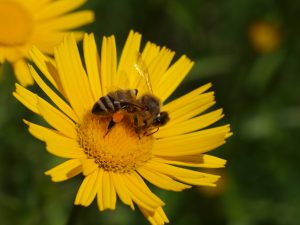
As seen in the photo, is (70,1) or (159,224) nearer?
(159,224)

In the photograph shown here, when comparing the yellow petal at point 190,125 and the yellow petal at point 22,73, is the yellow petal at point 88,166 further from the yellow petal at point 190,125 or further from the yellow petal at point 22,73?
the yellow petal at point 22,73

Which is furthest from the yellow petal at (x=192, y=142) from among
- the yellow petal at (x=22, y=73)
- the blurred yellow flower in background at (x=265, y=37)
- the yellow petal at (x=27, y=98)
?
the blurred yellow flower in background at (x=265, y=37)

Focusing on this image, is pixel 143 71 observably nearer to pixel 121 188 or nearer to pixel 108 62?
pixel 108 62

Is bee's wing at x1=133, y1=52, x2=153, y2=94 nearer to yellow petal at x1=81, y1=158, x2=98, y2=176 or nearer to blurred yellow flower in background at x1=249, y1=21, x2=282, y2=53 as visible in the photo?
yellow petal at x1=81, y1=158, x2=98, y2=176

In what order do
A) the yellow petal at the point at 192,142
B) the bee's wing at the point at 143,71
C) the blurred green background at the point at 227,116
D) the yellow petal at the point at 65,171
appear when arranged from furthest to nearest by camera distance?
1. the blurred green background at the point at 227,116
2. the bee's wing at the point at 143,71
3. the yellow petal at the point at 192,142
4. the yellow petal at the point at 65,171

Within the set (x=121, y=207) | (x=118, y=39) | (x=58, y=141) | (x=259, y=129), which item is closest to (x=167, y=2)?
(x=118, y=39)

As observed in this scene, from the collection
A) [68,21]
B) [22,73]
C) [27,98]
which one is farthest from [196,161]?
[68,21]

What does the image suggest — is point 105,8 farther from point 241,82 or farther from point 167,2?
point 241,82
